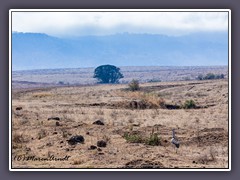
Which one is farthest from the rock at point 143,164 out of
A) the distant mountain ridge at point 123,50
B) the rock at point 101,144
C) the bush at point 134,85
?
the bush at point 134,85

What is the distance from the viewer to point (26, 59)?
12016mm

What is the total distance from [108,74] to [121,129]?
2.17m

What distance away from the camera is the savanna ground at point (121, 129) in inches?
447

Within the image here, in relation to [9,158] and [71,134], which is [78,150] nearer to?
[71,134]

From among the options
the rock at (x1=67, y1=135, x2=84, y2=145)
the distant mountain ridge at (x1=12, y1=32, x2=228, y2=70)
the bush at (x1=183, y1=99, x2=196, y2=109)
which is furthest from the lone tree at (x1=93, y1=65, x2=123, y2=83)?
the rock at (x1=67, y1=135, x2=84, y2=145)

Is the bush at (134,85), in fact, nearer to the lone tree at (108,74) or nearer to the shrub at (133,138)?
the lone tree at (108,74)

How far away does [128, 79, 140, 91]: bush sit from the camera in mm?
13797

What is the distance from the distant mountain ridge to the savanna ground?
0.71 meters

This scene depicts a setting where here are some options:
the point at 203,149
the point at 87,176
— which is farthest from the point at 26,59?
the point at 203,149

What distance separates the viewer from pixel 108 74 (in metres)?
14.2

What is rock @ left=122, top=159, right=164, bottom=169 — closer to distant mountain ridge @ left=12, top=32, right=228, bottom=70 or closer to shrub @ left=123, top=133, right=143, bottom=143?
shrub @ left=123, top=133, right=143, bottom=143

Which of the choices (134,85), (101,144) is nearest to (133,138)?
(101,144)

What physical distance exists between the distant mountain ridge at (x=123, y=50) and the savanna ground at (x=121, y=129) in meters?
0.71

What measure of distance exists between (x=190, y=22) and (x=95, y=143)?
9.14 ft
